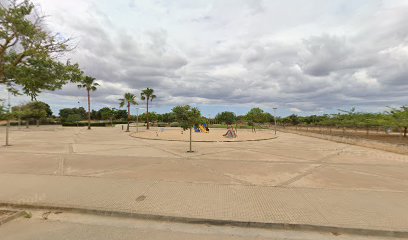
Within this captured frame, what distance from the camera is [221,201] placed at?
6.58 meters

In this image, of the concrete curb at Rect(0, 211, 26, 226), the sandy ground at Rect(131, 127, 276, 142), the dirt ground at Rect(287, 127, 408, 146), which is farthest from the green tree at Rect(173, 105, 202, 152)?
the dirt ground at Rect(287, 127, 408, 146)

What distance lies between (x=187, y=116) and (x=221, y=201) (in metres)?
10.3

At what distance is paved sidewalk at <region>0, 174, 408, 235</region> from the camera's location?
552cm

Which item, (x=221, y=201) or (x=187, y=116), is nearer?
(x=221, y=201)

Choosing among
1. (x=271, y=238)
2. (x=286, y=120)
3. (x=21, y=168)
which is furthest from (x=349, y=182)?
(x=286, y=120)

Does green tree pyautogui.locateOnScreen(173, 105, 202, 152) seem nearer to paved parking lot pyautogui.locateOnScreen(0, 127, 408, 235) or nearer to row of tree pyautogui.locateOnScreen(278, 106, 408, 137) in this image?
paved parking lot pyautogui.locateOnScreen(0, 127, 408, 235)

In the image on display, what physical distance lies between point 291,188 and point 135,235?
5.51 meters

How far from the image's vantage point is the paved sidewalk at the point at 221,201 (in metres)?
5.52

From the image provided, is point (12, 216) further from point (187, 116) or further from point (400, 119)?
point (400, 119)

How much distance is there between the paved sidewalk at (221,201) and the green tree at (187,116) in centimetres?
830

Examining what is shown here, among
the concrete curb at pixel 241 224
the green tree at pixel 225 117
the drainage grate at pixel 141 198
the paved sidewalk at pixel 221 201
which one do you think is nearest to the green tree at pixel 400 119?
the paved sidewalk at pixel 221 201

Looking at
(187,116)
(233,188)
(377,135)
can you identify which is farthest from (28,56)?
(377,135)

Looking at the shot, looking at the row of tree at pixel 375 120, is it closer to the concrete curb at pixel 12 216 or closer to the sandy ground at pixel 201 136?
the sandy ground at pixel 201 136

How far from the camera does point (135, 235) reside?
4.82 m
